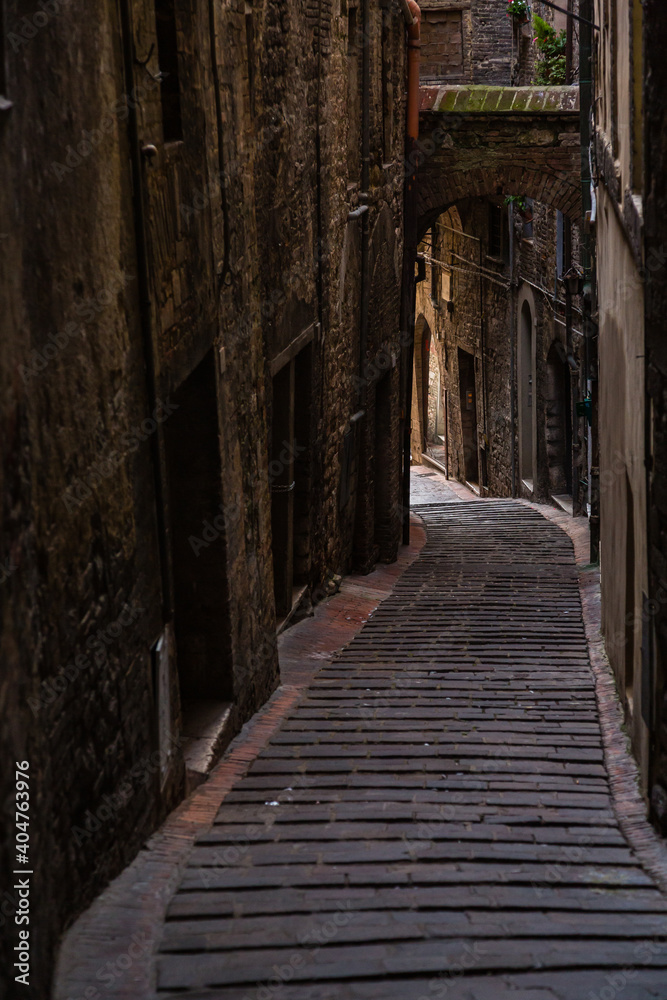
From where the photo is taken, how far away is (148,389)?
4.91 metres

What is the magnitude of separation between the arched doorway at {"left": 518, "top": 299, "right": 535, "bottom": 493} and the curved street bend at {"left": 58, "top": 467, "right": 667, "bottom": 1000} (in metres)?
11.8

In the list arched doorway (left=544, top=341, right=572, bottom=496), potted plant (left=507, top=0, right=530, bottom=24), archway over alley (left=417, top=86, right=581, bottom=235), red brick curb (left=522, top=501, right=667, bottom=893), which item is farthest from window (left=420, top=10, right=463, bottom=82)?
red brick curb (left=522, top=501, right=667, bottom=893)

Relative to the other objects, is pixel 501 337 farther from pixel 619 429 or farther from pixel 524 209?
pixel 619 429

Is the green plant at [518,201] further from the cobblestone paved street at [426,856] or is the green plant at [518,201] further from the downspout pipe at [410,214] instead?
the cobblestone paved street at [426,856]

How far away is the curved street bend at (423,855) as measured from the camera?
3689 mm

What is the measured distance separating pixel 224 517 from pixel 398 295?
8.55m

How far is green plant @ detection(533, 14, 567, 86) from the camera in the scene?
690 inches

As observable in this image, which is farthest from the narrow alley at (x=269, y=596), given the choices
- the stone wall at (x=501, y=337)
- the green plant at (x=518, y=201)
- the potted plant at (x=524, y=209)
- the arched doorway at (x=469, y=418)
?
the arched doorway at (x=469, y=418)

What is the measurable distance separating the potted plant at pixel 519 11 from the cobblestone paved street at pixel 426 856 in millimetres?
16165

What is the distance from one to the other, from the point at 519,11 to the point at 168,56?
18043 millimetres

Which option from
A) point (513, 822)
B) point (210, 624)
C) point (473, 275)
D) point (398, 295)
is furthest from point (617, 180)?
point (473, 275)

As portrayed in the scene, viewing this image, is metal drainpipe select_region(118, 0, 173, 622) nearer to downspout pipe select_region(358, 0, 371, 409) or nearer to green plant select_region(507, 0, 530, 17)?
downspout pipe select_region(358, 0, 371, 409)

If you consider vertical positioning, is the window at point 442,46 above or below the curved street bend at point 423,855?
above

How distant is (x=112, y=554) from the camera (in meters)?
4.39
